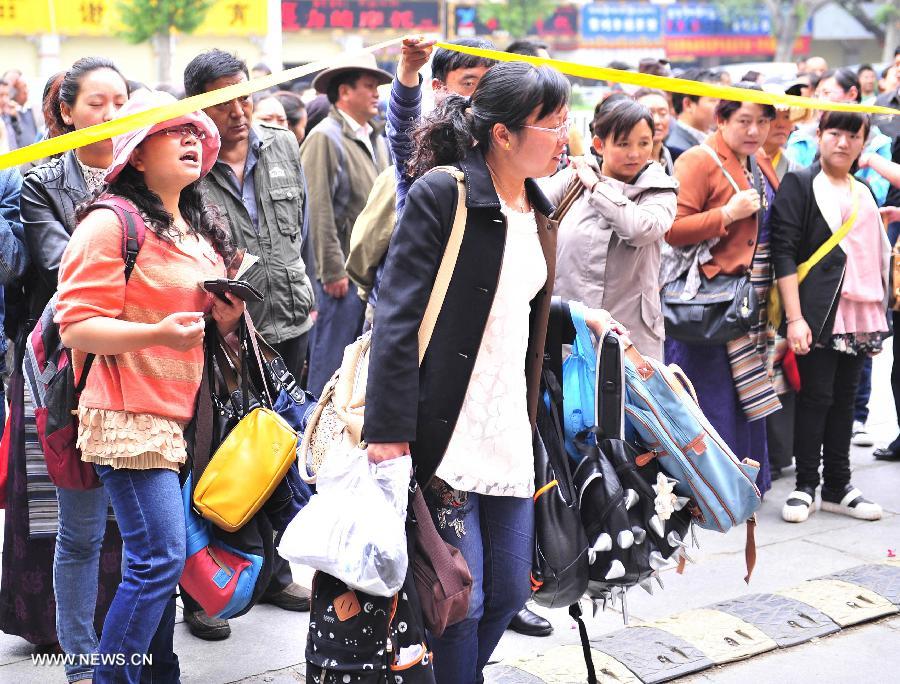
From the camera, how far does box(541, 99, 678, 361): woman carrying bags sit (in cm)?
449

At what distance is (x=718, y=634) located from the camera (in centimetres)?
416

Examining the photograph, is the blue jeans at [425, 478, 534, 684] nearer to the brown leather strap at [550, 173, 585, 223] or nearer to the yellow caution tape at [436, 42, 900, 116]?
the yellow caution tape at [436, 42, 900, 116]

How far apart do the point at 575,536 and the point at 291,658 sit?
1.33 m

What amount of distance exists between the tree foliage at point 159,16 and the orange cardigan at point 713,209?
82.5 ft

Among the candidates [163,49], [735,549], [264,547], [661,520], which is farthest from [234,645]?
[163,49]

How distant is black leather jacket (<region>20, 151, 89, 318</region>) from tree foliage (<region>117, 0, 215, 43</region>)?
85.5ft

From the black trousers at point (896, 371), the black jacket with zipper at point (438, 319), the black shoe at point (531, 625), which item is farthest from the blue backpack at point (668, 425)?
the black trousers at point (896, 371)

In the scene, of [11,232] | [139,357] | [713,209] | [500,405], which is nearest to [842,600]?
[713,209]

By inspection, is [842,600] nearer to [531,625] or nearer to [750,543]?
[750,543]

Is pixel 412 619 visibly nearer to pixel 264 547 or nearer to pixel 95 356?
pixel 264 547

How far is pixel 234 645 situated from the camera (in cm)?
404

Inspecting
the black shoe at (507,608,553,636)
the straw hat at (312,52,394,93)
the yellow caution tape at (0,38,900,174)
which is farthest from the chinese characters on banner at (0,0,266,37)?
Answer: the yellow caution tape at (0,38,900,174)

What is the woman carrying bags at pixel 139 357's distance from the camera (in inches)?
116

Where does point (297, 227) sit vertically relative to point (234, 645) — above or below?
above
